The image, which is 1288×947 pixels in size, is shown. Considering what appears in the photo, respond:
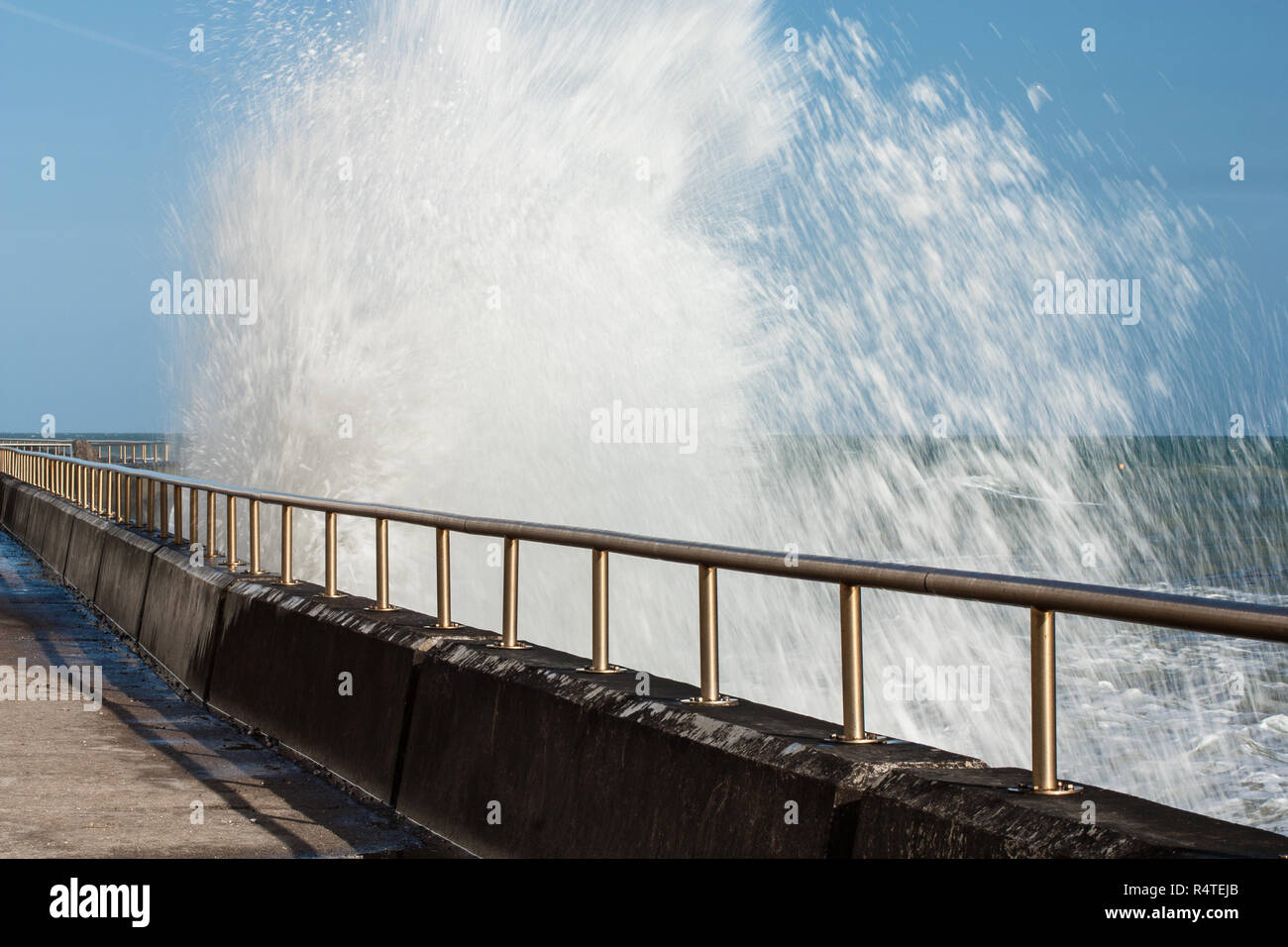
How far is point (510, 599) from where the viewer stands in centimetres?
754

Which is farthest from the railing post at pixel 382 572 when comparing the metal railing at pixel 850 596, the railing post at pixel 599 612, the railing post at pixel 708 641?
the railing post at pixel 708 641

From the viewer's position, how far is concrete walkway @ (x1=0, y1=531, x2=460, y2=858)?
7301 mm

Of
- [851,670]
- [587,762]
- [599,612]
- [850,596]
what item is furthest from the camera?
[599,612]

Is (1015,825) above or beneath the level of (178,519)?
beneath

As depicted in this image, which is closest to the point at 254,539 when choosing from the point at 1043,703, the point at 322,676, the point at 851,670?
the point at 322,676

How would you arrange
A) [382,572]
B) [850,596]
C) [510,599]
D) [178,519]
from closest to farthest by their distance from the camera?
[850,596]
[510,599]
[382,572]
[178,519]

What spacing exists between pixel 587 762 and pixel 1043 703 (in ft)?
7.83

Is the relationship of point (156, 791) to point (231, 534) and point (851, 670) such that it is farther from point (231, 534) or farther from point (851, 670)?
point (851, 670)

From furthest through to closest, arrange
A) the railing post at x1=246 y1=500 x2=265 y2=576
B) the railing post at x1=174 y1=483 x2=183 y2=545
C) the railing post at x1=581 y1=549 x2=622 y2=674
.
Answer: the railing post at x1=174 y1=483 x2=183 y2=545 < the railing post at x1=246 y1=500 x2=265 y2=576 < the railing post at x1=581 y1=549 x2=622 y2=674

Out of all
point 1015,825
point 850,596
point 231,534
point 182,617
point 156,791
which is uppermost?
point 850,596

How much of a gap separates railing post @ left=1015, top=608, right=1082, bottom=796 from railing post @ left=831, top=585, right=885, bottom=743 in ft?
2.50

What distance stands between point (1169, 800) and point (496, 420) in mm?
12371

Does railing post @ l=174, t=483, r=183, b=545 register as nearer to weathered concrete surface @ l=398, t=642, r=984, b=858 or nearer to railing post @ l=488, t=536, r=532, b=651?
weathered concrete surface @ l=398, t=642, r=984, b=858

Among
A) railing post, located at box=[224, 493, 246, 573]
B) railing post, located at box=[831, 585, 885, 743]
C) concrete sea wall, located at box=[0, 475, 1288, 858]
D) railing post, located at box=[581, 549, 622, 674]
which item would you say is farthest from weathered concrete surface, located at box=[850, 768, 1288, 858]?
railing post, located at box=[224, 493, 246, 573]
